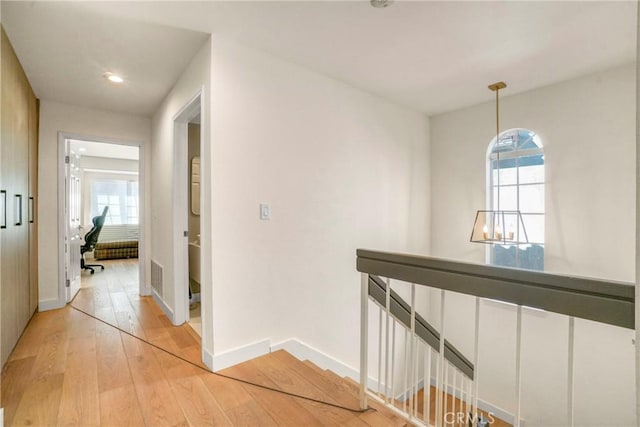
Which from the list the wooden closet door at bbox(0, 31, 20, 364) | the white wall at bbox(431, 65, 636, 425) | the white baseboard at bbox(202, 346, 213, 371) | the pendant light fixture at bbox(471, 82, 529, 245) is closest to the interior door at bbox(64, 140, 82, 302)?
the wooden closet door at bbox(0, 31, 20, 364)

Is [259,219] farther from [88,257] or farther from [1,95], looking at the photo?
[88,257]

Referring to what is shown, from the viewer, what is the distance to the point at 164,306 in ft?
11.1

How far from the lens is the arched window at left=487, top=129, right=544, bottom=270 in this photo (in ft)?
11.1

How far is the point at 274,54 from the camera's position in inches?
96.9

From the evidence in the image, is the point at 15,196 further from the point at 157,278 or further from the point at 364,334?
the point at 364,334

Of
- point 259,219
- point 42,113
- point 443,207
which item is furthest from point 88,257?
point 443,207

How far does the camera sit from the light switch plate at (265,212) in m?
2.40

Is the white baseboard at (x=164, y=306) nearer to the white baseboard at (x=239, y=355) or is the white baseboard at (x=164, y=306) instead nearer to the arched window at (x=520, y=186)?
the white baseboard at (x=239, y=355)

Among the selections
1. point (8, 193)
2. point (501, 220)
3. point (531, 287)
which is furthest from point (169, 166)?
point (501, 220)

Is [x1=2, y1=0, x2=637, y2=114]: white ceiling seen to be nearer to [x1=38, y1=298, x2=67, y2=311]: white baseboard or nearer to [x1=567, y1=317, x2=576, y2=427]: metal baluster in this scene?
[x1=567, y1=317, x2=576, y2=427]: metal baluster

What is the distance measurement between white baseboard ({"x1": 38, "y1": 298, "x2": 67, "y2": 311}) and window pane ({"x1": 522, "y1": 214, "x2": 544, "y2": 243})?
5581 millimetres

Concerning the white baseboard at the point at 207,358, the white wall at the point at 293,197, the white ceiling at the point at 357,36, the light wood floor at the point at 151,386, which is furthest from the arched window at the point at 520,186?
the white baseboard at the point at 207,358

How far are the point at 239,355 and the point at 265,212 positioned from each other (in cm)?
111

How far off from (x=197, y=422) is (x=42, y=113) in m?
3.89
